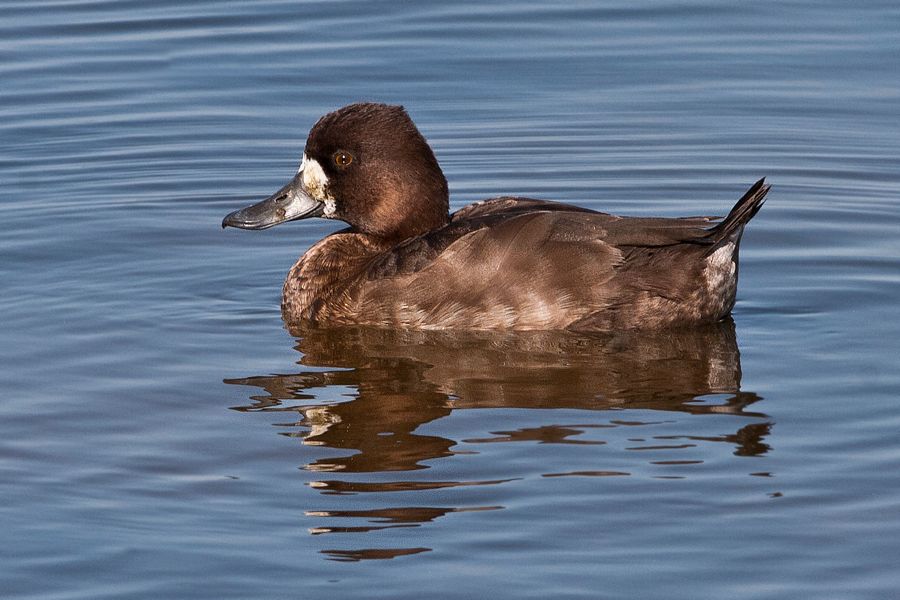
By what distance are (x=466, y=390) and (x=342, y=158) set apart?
5.35ft

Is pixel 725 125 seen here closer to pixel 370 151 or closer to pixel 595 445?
pixel 370 151

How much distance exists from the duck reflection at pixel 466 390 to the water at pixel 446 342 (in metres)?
0.02

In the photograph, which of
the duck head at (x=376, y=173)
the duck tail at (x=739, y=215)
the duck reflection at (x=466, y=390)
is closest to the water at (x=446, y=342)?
the duck reflection at (x=466, y=390)

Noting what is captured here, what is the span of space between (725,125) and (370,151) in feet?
12.0

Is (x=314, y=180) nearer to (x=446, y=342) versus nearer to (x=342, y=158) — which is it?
(x=342, y=158)

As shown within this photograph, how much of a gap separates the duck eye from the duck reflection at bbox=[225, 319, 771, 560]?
0.80m

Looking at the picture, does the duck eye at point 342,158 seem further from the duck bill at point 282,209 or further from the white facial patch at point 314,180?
the duck bill at point 282,209

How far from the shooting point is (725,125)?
10.6m

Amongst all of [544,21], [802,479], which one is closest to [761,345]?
[802,479]

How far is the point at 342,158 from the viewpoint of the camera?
7.73 meters

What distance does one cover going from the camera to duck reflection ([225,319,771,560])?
578cm

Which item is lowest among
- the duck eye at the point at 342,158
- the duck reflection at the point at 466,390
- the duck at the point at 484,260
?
the duck reflection at the point at 466,390

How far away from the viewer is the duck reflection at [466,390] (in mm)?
5781

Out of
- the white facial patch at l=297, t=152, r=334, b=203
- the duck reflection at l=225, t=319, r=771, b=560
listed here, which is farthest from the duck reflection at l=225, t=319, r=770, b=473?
the white facial patch at l=297, t=152, r=334, b=203
